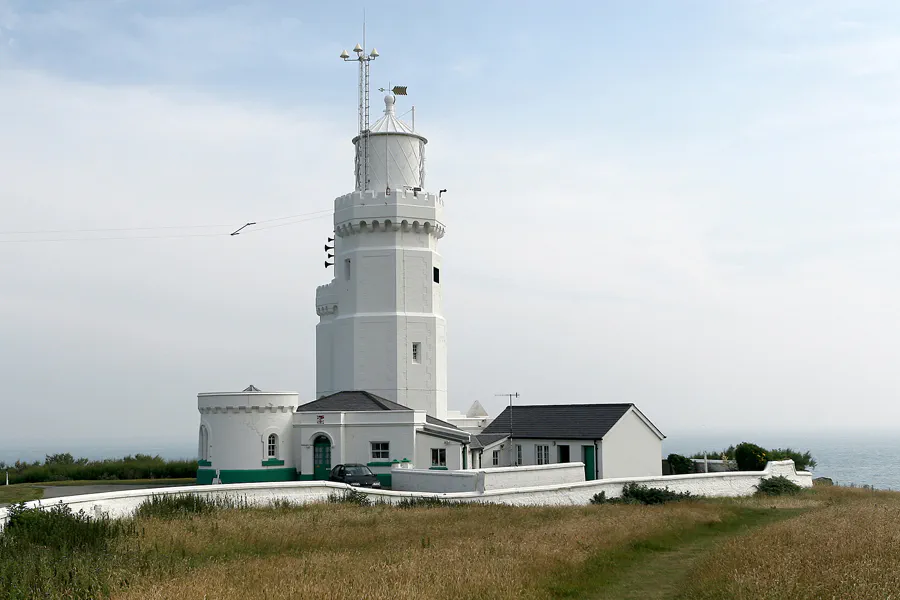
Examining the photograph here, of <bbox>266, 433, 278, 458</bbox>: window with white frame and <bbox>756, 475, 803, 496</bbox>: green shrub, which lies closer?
<bbox>756, 475, 803, 496</bbox>: green shrub

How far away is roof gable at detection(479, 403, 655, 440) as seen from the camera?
1565 inches

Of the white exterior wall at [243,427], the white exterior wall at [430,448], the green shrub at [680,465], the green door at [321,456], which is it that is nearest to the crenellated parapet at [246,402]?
the white exterior wall at [243,427]

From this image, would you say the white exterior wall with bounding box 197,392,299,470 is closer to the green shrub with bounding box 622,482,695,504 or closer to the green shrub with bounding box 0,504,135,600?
the green shrub with bounding box 622,482,695,504

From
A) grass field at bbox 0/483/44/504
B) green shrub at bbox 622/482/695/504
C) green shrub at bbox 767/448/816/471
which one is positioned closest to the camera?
green shrub at bbox 622/482/695/504

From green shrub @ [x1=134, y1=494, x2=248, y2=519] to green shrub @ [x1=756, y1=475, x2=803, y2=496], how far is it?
70.8 feet

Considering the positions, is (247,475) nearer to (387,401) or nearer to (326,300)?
(387,401)

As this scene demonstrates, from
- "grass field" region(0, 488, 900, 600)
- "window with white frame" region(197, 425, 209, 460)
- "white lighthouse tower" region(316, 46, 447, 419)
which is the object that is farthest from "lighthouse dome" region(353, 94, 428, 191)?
"grass field" region(0, 488, 900, 600)

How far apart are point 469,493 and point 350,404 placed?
12.7 m

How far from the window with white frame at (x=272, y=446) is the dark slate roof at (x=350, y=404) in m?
2.05

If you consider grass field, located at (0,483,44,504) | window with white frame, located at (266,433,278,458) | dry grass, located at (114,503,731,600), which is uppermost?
window with white frame, located at (266,433,278,458)

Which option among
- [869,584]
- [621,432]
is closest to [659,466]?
[621,432]

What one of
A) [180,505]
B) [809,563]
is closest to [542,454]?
[180,505]

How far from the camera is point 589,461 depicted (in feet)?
128

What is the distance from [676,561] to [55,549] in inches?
460
